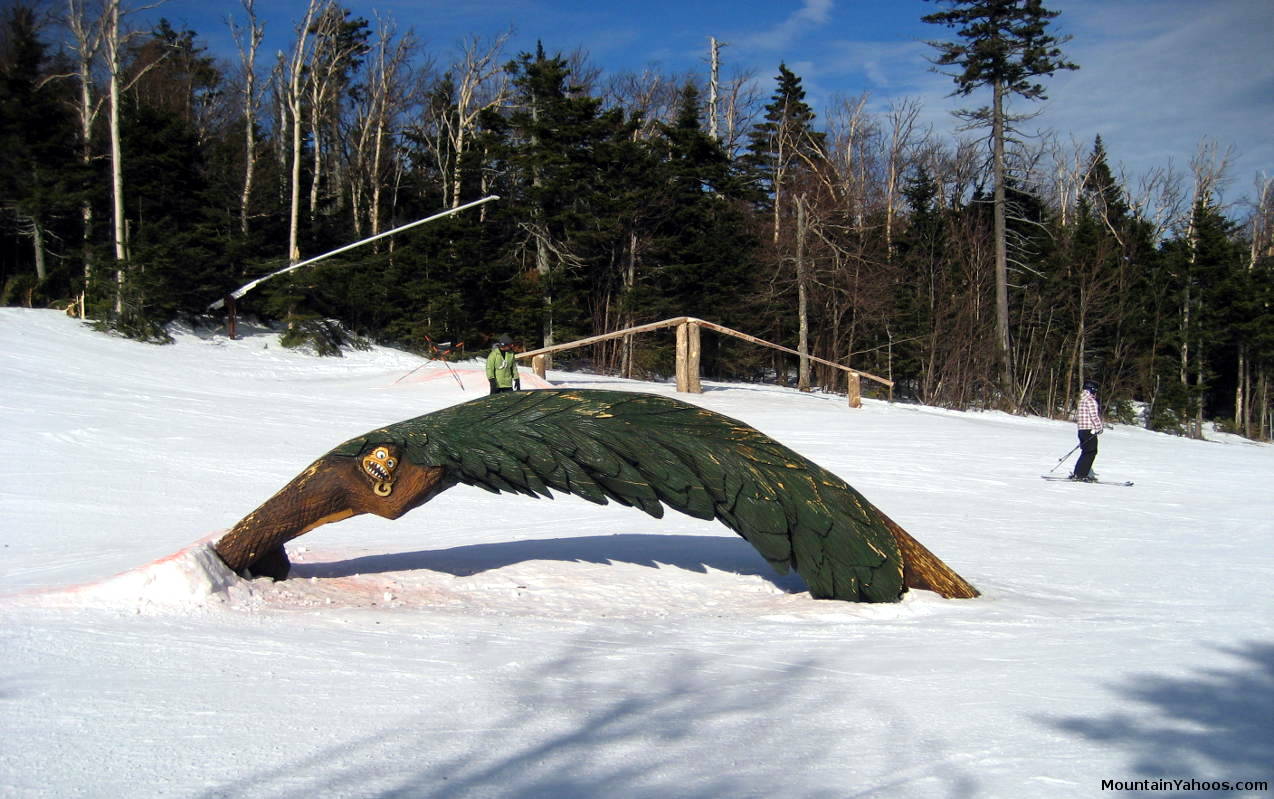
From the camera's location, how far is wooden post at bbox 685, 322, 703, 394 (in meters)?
23.7

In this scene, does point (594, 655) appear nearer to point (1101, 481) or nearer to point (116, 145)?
point (1101, 481)

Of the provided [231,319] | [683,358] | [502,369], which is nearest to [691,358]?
[683,358]

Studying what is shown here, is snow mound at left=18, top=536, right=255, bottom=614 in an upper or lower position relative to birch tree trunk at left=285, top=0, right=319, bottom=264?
lower

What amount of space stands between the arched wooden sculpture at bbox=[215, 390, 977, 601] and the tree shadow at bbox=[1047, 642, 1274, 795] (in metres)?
1.98

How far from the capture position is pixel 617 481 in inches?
220

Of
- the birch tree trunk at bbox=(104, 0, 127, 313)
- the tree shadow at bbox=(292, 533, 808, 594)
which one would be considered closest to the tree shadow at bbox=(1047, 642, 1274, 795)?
the tree shadow at bbox=(292, 533, 808, 594)

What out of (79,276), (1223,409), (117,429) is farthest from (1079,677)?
(1223,409)

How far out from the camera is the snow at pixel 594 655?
9.76 feet

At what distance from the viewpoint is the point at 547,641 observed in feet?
15.9

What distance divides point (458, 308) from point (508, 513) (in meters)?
23.8

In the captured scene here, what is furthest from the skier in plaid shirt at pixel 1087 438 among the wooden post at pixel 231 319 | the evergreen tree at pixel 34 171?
the evergreen tree at pixel 34 171

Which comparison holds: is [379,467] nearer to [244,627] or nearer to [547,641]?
[244,627]

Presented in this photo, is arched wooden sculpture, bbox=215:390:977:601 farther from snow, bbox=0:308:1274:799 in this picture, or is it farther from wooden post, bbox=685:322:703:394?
wooden post, bbox=685:322:703:394

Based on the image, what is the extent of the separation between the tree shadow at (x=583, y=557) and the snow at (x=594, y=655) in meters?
0.04
